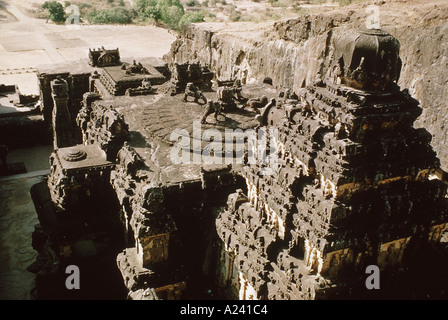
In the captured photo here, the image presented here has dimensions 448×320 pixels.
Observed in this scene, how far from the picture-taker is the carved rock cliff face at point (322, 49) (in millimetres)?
14922

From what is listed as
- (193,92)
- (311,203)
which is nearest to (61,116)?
(193,92)

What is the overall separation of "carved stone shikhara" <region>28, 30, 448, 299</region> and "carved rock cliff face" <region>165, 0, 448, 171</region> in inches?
82.4

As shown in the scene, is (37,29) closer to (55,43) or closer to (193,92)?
(55,43)

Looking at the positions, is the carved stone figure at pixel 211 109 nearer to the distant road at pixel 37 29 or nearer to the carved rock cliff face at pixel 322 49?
the carved rock cliff face at pixel 322 49

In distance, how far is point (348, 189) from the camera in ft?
29.6

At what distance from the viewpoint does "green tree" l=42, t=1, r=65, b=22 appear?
7581 centimetres

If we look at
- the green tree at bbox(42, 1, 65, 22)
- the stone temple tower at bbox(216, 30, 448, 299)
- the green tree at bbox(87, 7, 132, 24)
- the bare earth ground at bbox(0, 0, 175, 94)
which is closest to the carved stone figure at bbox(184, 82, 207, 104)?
the stone temple tower at bbox(216, 30, 448, 299)

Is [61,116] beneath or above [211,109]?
beneath

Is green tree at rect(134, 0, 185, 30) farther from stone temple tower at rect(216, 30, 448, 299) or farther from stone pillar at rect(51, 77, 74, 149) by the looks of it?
stone temple tower at rect(216, 30, 448, 299)

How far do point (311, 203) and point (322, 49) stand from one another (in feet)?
46.7

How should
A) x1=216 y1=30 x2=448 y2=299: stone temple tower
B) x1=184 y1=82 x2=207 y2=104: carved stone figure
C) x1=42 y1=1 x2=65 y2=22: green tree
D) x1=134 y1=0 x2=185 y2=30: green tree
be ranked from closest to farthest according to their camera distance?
x1=216 y1=30 x2=448 y2=299: stone temple tower → x1=184 y1=82 x2=207 y2=104: carved stone figure → x1=134 y1=0 x2=185 y2=30: green tree → x1=42 y1=1 x2=65 y2=22: green tree

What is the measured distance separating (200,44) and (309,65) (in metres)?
16.0

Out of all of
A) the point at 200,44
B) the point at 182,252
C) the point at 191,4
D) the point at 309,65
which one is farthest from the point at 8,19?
the point at 182,252
